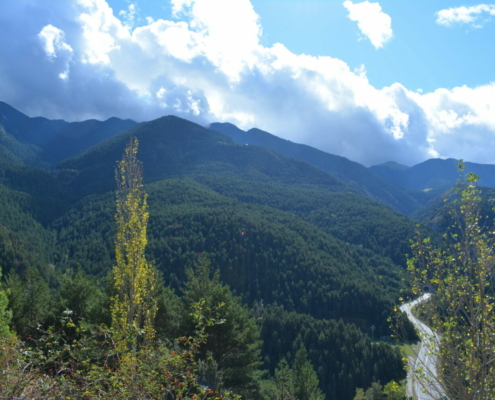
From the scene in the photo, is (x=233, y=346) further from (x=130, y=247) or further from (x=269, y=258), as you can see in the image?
(x=269, y=258)

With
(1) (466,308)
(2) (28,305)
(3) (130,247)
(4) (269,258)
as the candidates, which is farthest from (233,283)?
(1) (466,308)

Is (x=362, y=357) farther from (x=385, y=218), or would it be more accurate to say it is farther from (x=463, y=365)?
(x=385, y=218)

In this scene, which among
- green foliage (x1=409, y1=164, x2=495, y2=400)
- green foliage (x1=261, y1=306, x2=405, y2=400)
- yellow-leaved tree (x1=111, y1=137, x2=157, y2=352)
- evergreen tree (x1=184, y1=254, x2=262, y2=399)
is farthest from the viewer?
green foliage (x1=261, y1=306, x2=405, y2=400)

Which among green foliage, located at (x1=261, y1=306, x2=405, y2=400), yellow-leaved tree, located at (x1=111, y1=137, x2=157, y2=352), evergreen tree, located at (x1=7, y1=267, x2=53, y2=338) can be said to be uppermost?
yellow-leaved tree, located at (x1=111, y1=137, x2=157, y2=352)

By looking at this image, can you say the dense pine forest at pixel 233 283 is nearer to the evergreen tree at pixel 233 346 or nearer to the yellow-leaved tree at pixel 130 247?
the evergreen tree at pixel 233 346

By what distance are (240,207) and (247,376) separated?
13952cm

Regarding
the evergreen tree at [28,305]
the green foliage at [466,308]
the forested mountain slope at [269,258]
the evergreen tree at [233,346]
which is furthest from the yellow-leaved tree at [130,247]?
the forested mountain slope at [269,258]

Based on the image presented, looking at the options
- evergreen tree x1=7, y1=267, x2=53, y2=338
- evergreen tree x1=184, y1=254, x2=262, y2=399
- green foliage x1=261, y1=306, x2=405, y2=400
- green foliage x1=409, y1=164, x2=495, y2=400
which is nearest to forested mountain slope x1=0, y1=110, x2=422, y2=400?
green foliage x1=261, y1=306, x2=405, y2=400

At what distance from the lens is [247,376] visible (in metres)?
21.6

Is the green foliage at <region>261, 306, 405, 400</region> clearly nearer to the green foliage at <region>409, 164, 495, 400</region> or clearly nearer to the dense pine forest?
the dense pine forest

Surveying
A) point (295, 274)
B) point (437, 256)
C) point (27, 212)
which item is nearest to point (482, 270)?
point (437, 256)

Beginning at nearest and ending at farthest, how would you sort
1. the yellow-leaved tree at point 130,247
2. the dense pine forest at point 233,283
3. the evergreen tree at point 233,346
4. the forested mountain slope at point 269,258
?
the yellow-leaved tree at point 130,247
the evergreen tree at point 233,346
the dense pine forest at point 233,283
the forested mountain slope at point 269,258

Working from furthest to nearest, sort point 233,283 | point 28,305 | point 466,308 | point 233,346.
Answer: point 233,283 < point 28,305 < point 233,346 < point 466,308

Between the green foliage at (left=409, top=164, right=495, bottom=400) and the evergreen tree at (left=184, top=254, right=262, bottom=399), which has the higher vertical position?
the green foliage at (left=409, top=164, right=495, bottom=400)
